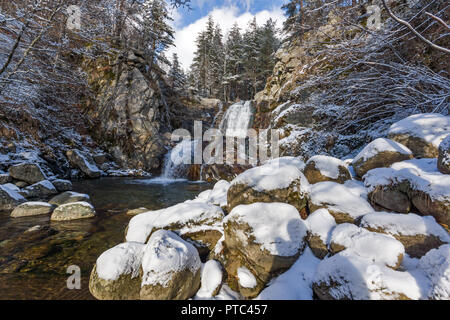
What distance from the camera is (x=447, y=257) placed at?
159 cm

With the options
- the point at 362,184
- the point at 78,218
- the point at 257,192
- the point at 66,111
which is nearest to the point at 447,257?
the point at 362,184

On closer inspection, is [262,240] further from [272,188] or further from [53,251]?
[53,251]

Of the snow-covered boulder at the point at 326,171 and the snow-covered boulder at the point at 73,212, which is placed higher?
the snow-covered boulder at the point at 326,171

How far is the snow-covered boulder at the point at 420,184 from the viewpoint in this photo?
6.84 feet

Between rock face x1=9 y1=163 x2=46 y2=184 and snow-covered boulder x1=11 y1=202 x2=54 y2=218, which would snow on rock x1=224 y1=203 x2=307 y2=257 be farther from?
rock face x1=9 y1=163 x2=46 y2=184

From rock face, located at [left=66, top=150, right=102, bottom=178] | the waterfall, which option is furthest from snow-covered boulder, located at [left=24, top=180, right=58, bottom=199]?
the waterfall

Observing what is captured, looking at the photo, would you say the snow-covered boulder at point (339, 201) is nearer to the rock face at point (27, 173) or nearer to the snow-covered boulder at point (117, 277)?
the snow-covered boulder at point (117, 277)

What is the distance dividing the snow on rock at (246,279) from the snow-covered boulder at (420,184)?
1.98 meters

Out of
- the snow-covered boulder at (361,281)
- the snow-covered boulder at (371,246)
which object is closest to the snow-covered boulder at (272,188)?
the snow-covered boulder at (371,246)

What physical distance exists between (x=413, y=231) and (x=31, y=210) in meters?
7.81

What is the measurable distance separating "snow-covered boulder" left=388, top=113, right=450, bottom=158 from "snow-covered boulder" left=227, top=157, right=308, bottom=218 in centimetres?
178
